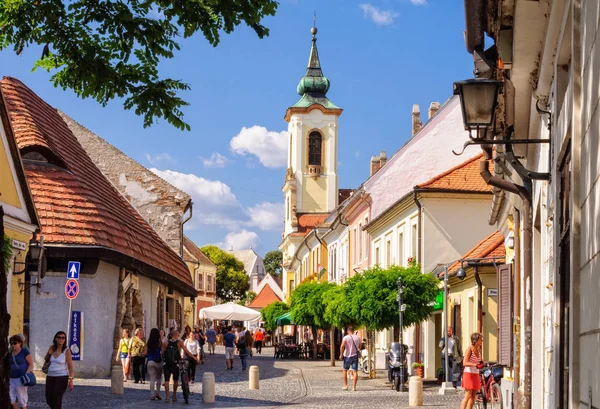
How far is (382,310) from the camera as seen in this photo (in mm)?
30312

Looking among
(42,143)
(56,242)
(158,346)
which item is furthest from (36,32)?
(42,143)

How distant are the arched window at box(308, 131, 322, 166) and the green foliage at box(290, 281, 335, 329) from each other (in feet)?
152

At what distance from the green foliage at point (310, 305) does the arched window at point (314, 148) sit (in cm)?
4637

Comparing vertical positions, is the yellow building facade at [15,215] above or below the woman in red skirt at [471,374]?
above

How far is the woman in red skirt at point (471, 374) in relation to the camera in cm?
1788

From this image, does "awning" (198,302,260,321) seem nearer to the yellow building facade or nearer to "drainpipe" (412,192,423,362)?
"drainpipe" (412,192,423,362)

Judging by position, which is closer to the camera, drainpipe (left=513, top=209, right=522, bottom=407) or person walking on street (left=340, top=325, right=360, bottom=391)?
drainpipe (left=513, top=209, right=522, bottom=407)

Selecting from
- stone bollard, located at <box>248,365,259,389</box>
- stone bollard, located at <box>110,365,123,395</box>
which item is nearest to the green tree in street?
stone bollard, located at <box>248,365,259,389</box>

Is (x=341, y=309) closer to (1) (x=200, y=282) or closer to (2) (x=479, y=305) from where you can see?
(2) (x=479, y=305)

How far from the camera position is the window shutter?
17.5 meters

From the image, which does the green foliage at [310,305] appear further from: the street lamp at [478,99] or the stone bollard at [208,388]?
the street lamp at [478,99]

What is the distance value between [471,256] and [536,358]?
1411cm

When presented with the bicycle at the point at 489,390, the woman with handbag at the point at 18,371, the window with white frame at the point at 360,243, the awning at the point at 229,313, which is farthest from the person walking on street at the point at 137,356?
the awning at the point at 229,313

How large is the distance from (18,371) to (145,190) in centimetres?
3621
